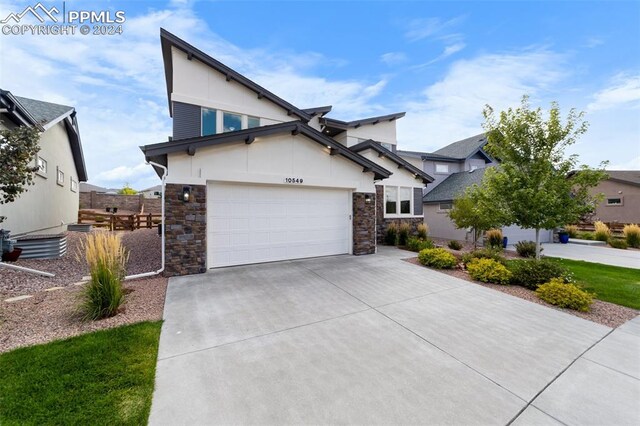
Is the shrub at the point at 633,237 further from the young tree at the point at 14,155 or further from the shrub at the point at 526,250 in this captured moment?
the young tree at the point at 14,155

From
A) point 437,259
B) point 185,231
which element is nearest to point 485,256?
point 437,259

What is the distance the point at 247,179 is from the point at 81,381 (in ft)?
18.8

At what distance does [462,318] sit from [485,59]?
10721mm

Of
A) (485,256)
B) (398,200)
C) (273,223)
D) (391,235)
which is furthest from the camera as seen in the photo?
(398,200)

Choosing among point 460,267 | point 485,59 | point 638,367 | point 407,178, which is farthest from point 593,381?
point 407,178

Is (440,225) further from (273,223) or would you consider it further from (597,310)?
(273,223)

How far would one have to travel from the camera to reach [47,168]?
11.0 m

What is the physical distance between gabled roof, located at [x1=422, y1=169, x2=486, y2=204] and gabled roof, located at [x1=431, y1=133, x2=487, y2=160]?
2379mm

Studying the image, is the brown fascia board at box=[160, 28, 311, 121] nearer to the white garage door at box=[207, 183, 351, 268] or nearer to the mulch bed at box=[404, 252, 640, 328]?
the white garage door at box=[207, 183, 351, 268]

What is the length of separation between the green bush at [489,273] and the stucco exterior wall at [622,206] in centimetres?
2299

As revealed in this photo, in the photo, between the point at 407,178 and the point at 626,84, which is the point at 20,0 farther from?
the point at 626,84

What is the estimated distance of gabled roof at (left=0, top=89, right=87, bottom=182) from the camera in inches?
272

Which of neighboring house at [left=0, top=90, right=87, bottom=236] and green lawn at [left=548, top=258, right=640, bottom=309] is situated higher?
neighboring house at [left=0, top=90, right=87, bottom=236]

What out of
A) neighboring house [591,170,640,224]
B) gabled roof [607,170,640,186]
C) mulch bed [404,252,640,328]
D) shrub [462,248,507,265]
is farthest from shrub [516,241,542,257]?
gabled roof [607,170,640,186]
